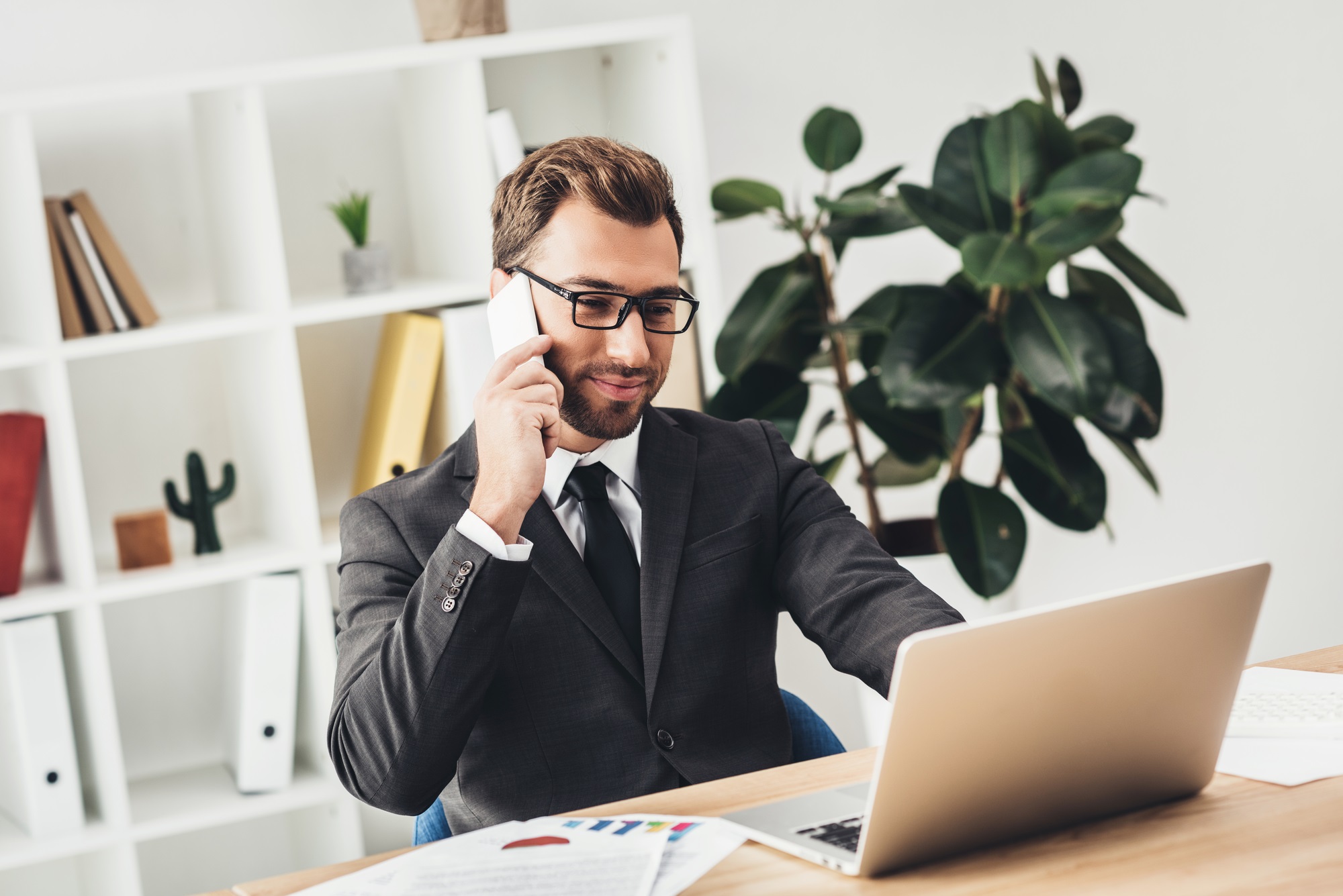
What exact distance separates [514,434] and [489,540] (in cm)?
13

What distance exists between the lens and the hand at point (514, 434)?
4.46 ft

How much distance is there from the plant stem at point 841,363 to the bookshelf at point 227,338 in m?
0.24

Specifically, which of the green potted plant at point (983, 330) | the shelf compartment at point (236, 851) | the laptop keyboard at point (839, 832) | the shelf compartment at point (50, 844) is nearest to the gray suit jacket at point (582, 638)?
the laptop keyboard at point (839, 832)

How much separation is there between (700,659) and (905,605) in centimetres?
26

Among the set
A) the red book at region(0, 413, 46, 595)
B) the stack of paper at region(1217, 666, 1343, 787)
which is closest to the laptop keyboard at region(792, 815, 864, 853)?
the stack of paper at region(1217, 666, 1343, 787)

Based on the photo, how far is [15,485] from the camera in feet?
7.97

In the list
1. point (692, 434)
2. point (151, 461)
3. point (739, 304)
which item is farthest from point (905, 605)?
point (151, 461)

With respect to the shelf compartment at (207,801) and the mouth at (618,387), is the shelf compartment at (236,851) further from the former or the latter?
the mouth at (618,387)

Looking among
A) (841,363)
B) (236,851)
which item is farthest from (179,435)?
(841,363)

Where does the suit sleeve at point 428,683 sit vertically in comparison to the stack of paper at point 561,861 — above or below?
above

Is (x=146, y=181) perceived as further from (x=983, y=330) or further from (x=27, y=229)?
(x=983, y=330)

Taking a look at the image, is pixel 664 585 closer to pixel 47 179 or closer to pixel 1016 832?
pixel 1016 832

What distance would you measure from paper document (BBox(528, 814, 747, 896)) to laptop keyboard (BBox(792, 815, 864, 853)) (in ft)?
0.20

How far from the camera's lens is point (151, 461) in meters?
2.79
